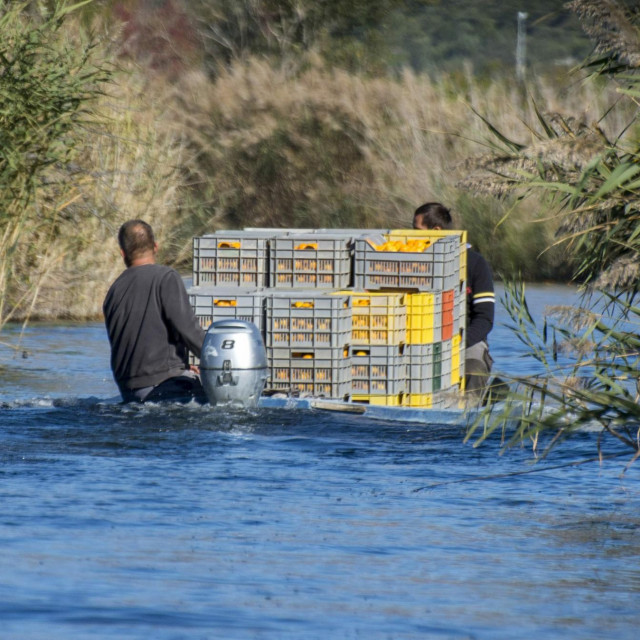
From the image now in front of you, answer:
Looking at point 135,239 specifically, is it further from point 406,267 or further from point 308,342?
point 406,267

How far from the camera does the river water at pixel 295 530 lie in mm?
6457

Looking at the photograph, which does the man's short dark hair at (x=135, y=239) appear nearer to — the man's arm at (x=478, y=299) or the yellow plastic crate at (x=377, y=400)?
the yellow plastic crate at (x=377, y=400)

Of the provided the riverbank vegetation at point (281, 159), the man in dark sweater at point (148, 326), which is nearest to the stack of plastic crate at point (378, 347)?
the man in dark sweater at point (148, 326)

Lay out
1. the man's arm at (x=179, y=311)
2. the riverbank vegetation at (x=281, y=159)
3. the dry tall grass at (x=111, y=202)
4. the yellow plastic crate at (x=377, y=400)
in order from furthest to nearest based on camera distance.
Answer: the riverbank vegetation at (x=281, y=159), the dry tall grass at (x=111, y=202), the yellow plastic crate at (x=377, y=400), the man's arm at (x=179, y=311)

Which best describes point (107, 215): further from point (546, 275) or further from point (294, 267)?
point (546, 275)

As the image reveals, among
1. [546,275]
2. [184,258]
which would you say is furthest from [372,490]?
[546,275]

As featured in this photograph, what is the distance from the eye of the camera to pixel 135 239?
419 inches

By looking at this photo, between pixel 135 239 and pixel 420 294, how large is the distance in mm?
2133

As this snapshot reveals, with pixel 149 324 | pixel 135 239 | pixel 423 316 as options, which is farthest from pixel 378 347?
pixel 135 239

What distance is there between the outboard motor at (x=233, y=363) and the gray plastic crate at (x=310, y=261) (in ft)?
3.89

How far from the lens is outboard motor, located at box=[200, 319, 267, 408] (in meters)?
10.4

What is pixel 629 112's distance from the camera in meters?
25.5

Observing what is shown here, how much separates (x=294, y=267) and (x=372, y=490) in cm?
295

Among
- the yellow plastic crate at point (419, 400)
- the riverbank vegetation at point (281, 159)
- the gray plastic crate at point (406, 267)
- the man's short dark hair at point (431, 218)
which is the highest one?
the riverbank vegetation at point (281, 159)
